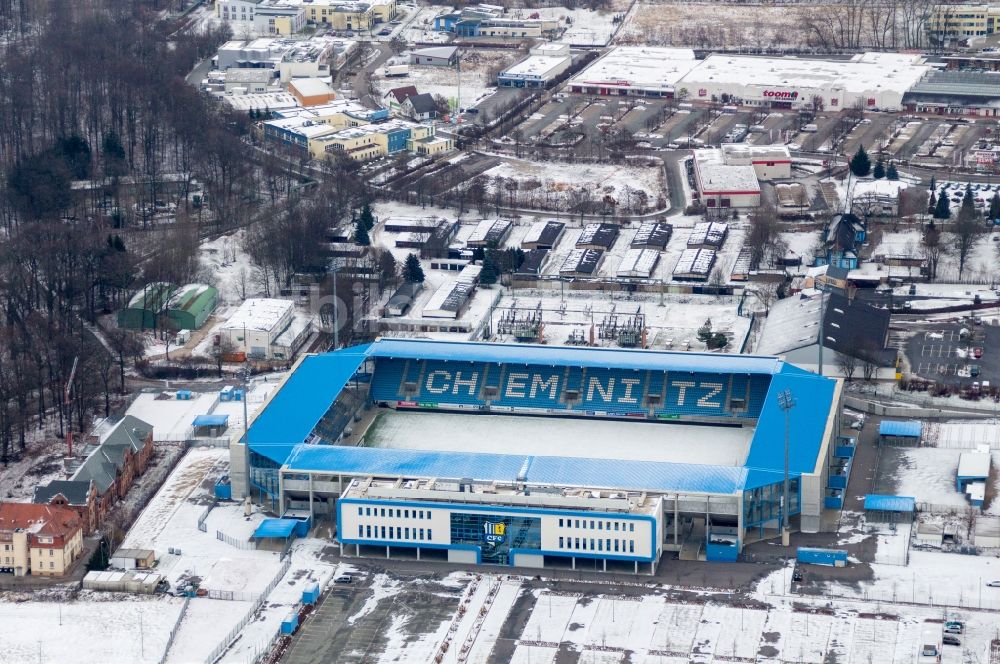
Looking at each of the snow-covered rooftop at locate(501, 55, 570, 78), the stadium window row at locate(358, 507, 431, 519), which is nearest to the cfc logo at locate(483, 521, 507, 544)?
the stadium window row at locate(358, 507, 431, 519)

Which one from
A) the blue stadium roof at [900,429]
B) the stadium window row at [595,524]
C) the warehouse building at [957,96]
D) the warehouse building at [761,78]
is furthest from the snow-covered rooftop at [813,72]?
the stadium window row at [595,524]

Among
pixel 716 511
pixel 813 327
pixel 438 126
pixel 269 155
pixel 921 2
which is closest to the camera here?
pixel 716 511

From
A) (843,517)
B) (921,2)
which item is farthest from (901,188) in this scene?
(921,2)

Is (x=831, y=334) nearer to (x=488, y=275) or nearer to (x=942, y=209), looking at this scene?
(x=488, y=275)

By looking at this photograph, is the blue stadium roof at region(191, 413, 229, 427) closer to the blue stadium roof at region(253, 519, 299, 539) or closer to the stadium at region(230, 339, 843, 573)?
the stadium at region(230, 339, 843, 573)

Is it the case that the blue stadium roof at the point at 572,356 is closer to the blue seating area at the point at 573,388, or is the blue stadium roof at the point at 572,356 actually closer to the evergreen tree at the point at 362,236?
the blue seating area at the point at 573,388

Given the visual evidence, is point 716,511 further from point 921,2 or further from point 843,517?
point 921,2
